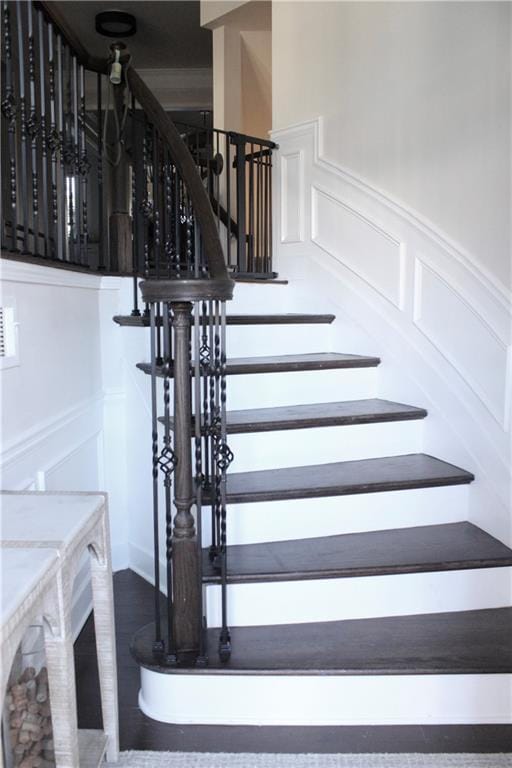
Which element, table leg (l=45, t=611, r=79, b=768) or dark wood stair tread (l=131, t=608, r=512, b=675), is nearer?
table leg (l=45, t=611, r=79, b=768)

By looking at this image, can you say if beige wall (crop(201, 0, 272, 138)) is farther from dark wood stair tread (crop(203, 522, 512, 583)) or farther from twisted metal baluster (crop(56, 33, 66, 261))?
dark wood stair tread (crop(203, 522, 512, 583))

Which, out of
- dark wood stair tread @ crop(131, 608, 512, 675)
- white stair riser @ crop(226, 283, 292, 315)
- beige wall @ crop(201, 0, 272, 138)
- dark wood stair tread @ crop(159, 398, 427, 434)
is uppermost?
beige wall @ crop(201, 0, 272, 138)

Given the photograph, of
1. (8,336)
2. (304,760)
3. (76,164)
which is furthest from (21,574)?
(76,164)

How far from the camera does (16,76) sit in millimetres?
1913

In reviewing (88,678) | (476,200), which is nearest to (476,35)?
(476,200)

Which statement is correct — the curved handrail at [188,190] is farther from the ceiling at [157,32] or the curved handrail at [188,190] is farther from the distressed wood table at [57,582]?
the ceiling at [157,32]

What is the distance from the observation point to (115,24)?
575 cm

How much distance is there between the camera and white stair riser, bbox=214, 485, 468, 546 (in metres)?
2.15

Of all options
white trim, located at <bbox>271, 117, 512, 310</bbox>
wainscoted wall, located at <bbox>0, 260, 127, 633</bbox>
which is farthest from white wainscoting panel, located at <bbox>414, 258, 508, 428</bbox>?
wainscoted wall, located at <bbox>0, 260, 127, 633</bbox>

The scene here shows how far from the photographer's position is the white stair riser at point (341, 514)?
7.06ft

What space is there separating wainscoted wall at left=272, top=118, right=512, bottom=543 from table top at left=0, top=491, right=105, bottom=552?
1.51 metres

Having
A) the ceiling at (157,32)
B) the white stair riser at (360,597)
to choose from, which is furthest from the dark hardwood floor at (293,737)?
the ceiling at (157,32)

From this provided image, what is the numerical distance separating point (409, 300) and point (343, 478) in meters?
0.94

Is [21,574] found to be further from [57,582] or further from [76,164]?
[76,164]
